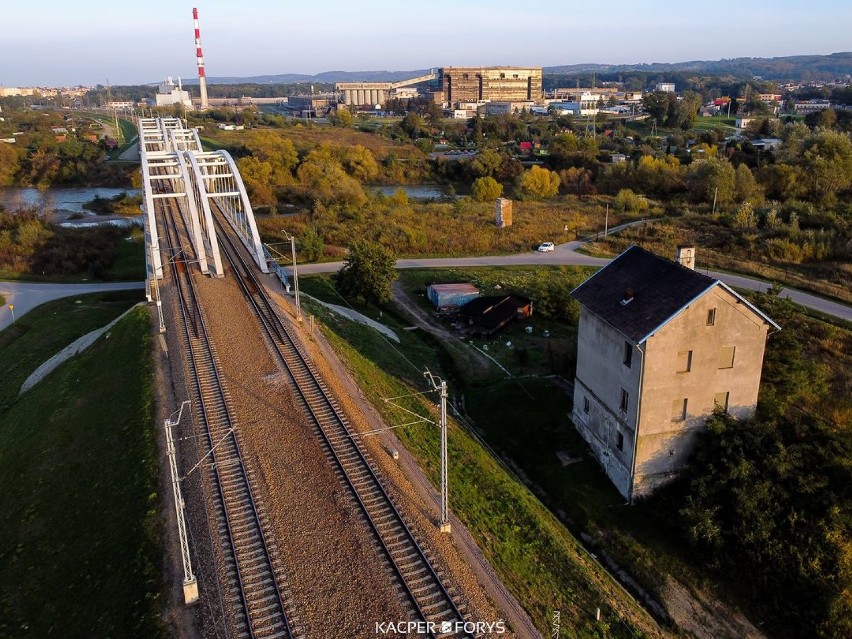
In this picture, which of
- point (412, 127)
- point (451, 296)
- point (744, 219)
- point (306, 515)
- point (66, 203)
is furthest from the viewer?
point (412, 127)

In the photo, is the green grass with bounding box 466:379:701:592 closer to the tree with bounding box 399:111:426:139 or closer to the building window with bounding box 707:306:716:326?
the building window with bounding box 707:306:716:326

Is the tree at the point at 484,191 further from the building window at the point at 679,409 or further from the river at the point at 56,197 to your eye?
the building window at the point at 679,409

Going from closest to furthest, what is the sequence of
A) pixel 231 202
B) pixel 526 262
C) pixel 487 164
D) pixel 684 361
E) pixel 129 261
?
1. pixel 684 361
2. pixel 526 262
3. pixel 129 261
4. pixel 231 202
5. pixel 487 164

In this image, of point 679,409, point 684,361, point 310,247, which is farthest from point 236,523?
point 310,247

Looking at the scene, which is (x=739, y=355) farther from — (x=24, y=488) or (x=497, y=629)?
(x=24, y=488)

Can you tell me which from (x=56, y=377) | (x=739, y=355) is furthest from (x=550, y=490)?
(x=56, y=377)

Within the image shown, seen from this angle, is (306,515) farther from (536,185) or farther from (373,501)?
(536,185)

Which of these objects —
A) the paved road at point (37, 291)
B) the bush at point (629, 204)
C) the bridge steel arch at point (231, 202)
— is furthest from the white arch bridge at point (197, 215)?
the bush at point (629, 204)
